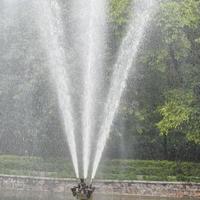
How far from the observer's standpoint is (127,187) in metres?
30.8

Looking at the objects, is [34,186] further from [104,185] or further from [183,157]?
[183,157]

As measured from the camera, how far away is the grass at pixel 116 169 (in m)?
32.5

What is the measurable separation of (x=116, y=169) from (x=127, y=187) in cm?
312

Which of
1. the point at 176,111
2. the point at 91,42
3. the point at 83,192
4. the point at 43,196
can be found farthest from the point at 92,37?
the point at 83,192

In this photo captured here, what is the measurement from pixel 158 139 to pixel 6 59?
11.6 metres

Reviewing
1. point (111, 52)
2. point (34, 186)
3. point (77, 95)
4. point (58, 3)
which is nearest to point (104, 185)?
point (34, 186)

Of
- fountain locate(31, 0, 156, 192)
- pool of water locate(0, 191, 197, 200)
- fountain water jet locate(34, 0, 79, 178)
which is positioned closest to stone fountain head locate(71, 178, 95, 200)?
pool of water locate(0, 191, 197, 200)

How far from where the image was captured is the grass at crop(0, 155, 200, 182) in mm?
32469

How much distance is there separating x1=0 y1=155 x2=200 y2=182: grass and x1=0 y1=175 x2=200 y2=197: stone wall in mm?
1152

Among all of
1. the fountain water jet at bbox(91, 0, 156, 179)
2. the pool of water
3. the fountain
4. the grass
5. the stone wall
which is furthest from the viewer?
the fountain

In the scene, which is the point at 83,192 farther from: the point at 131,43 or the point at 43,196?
the point at 131,43

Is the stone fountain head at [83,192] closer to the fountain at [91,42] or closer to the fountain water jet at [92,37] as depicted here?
the fountain at [91,42]

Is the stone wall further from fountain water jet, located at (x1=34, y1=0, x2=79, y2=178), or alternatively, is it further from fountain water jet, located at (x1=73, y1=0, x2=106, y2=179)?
fountain water jet, located at (x1=73, y1=0, x2=106, y2=179)

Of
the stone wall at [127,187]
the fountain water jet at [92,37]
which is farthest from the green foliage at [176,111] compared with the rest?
the stone wall at [127,187]
